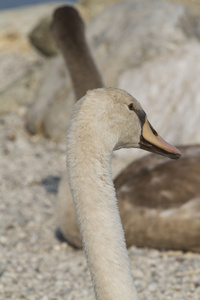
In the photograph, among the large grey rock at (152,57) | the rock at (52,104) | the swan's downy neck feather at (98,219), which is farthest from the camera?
the rock at (52,104)

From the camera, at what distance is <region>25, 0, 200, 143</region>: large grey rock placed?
9305mm

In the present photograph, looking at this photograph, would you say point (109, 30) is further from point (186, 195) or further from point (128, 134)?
point (128, 134)

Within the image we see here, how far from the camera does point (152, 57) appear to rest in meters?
10.2

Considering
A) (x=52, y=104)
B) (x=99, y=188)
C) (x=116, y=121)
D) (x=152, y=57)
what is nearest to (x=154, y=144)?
(x=116, y=121)

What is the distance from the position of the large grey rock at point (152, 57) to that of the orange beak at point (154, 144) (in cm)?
486

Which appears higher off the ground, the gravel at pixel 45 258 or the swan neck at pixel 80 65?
the swan neck at pixel 80 65

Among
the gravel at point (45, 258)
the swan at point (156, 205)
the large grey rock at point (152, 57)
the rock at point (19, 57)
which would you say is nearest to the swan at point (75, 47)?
the swan at point (156, 205)

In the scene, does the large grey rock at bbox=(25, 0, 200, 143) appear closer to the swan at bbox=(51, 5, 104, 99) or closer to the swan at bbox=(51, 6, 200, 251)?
the swan at bbox=(51, 5, 104, 99)

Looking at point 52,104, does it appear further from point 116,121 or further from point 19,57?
point 116,121

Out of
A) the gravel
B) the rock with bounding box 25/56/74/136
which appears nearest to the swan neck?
the gravel

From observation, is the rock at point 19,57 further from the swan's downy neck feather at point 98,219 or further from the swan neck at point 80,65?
the swan's downy neck feather at point 98,219

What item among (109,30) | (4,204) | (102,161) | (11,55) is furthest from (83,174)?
(11,55)

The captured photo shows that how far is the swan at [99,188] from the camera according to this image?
3.10 metres

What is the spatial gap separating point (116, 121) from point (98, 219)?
57 centimetres
